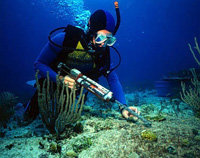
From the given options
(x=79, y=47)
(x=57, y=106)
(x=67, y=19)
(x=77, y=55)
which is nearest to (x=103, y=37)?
(x=79, y=47)

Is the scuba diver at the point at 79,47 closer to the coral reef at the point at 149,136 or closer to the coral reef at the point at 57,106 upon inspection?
the coral reef at the point at 57,106

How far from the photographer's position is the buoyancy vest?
278 centimetres

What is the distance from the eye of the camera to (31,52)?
101m

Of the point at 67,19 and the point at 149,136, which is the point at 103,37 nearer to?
the point at 149,136

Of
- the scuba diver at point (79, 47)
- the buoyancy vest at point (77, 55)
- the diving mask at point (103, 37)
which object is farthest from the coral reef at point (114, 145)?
the diving mask at point (103, 37)

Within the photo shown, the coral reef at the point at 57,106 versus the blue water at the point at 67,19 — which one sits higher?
the blue water at the point at 67,19

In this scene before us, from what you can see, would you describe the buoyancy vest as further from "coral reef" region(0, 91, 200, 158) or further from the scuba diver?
"coral reef" region(0, 91, 200, 158)

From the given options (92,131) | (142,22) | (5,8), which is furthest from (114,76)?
(142,22)

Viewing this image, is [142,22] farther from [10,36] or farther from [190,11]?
[10,36]

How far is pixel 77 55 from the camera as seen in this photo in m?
2.93

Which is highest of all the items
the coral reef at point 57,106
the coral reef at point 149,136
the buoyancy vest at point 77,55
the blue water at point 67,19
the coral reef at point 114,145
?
the blue water at point 67,19

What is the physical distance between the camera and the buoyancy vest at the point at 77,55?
278 centimetres

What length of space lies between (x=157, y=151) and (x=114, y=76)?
228 centimetres

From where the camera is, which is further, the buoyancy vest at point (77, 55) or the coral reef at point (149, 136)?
the buoyancy vest at point (77, 55)
